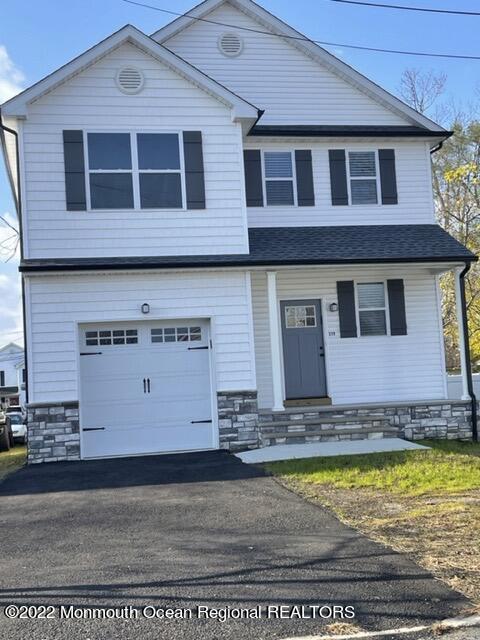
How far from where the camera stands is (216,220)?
12.0 m

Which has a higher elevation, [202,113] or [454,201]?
[454,201]

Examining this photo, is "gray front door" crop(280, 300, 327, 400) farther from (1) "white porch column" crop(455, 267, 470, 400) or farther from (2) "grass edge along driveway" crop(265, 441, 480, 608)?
(2) "grass edge along driveway" crop(265, 441, 480, 608)

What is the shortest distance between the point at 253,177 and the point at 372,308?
366 centimetres

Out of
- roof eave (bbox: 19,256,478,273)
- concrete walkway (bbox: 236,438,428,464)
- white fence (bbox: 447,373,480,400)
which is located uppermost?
roof eave (bbox: 19,256,478,273)

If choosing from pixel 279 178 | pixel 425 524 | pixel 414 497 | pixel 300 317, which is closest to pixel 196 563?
pixel 425 524

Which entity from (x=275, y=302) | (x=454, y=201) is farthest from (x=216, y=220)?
(x=454, y=201)

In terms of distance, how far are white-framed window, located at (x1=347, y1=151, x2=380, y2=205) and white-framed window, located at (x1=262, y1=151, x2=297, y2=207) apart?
1.26m

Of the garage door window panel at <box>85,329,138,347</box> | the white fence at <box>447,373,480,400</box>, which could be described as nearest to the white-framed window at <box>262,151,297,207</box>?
the garage door window panel at <box>85,329,138,347</box>

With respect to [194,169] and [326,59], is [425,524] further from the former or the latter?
[326,59]

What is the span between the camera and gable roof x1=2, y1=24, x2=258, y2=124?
11336mm

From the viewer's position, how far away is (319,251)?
1250cm

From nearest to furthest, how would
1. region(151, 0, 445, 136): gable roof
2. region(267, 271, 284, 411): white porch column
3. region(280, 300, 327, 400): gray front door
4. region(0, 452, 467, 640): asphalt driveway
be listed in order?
region(0, 452, 467, 640): asphalt driveway
region(267, 271, 284, 411): white porch column
region(280, 300, 327, 400): gray front door
region(151, 0, 445, 136): gable roof

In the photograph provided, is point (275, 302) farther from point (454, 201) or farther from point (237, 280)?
point (454, 201)

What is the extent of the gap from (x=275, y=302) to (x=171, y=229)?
234 cm
